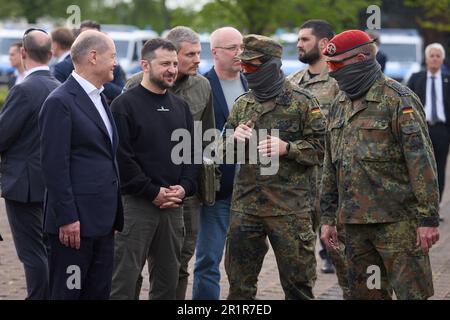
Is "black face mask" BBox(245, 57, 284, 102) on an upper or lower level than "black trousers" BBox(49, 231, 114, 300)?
upper

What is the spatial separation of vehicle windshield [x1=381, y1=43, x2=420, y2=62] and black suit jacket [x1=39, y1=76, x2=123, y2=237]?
29.3 m

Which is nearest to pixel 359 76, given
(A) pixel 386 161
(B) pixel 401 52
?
(A) pixel 386 161

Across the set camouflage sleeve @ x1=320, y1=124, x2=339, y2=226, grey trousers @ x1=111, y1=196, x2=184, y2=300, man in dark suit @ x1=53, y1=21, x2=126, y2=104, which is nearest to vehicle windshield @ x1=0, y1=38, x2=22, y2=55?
man in dark suit @ x1=53, y1=21, x2=126, y2=104

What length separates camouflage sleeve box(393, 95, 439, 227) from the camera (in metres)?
5.54

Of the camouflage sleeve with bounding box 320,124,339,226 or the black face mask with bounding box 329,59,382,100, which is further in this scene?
the camouflage sleeve with bounding box 320,124,339,226

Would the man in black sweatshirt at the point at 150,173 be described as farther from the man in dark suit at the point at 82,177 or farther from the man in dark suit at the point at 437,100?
the man in dark suit at the point at 437,100

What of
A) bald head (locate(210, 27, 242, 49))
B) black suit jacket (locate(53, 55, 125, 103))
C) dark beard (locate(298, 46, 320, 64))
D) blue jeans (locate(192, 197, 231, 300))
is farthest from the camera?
black suit jacket (locate(53, 55, 125, 103))

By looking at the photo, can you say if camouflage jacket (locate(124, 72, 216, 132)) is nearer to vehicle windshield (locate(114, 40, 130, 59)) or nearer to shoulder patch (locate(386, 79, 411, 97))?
shoulder patch (locate(386, 79, 411, 97))

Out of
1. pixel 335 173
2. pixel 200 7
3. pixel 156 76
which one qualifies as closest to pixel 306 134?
pixel 335 173

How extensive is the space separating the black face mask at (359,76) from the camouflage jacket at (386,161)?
0.05 m

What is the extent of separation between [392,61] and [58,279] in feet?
97.4

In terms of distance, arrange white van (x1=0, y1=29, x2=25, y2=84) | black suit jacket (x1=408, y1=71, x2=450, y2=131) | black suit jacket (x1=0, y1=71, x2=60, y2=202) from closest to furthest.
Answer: black suit jacket (x1=0, y1=71, x2=60, y2=202), black suit jacket (x1=408, y1=71, x2=450, y2=131), white van (x1=0, y1=29, x2=25, y2=84)

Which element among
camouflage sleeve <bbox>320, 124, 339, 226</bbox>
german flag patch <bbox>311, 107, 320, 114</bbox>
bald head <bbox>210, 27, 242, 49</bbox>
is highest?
bald head <bbox>210, 27, 242, 49</bbox>
